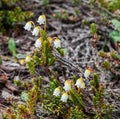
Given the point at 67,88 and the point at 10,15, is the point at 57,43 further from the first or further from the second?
the point at 10,15

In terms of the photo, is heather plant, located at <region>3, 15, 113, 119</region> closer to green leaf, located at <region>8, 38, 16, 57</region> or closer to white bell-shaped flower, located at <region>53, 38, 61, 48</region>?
white bell-shaped flower, located at <region>53, 38, 61, 48</region>

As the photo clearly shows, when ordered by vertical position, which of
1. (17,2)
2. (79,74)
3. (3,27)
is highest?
(17,2)

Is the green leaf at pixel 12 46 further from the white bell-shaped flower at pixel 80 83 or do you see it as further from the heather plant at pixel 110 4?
the white bell-shaped flower at pixel 80 83

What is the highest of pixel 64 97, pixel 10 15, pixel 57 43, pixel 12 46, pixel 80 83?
pixel 10 15

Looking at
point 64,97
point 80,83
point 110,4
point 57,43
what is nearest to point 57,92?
point 64,97

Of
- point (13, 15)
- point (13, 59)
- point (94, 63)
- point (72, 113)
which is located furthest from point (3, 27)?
point (72, 113)

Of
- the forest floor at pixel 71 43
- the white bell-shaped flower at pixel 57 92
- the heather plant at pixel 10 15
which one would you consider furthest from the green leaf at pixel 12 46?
the white bell-shaped flower at pixel 57 92

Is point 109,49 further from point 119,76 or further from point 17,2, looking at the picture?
point 17,2
